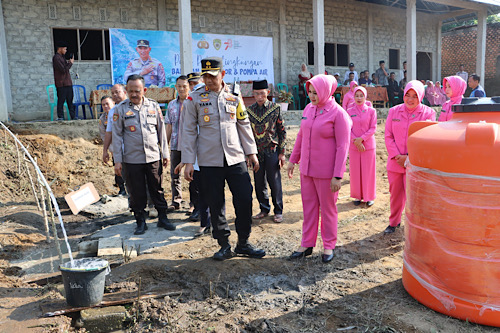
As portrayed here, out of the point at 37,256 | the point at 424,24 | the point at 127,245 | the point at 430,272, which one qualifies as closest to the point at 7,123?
the point at 37,256

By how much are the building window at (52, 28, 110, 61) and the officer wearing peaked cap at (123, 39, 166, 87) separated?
71cm

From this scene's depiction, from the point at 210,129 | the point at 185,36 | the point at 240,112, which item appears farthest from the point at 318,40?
the point at 210,129

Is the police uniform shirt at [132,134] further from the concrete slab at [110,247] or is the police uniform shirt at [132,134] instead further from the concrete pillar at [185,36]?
the concrete pillar at [185,36]

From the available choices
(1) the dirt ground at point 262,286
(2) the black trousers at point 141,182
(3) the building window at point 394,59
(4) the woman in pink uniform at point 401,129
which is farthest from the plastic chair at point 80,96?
(3) the building window at point 394,59

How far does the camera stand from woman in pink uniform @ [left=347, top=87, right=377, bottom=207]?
616cm

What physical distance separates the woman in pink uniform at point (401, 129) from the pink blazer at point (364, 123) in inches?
50.9

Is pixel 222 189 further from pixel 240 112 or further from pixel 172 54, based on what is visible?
pixel 172 54

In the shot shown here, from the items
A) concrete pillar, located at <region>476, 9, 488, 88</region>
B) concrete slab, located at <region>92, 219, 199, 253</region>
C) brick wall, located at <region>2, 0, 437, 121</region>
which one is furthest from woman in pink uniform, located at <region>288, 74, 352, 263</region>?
concrete pillar, located at <region>476, 9, 488, 88</region>

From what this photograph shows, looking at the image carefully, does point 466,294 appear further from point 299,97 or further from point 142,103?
point 299,97

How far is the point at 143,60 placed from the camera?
11.4 meters

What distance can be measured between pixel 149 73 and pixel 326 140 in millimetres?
8576

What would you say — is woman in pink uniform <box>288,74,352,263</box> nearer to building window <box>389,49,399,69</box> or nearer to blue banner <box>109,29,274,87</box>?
blue banner <box>109,29,274,87</box>

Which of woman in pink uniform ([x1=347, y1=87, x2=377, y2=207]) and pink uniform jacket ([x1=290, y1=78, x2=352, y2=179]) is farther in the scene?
woman in pink uniform ([x1=347, y1=87, x2=377, y2=207])

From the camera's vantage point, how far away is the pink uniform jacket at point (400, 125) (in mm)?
4680
